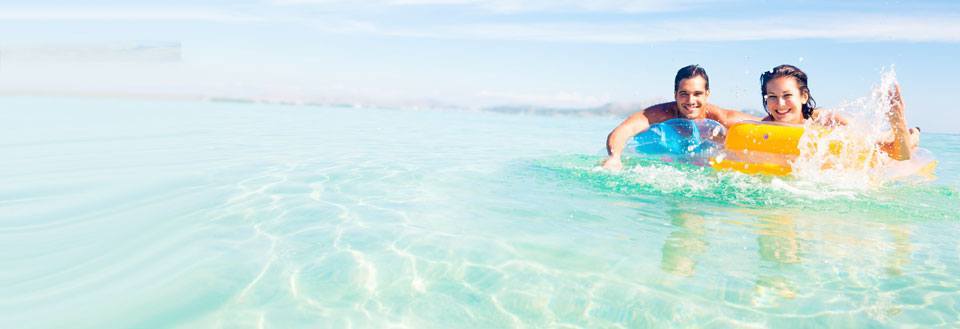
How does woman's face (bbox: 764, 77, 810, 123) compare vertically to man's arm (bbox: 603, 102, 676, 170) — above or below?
above

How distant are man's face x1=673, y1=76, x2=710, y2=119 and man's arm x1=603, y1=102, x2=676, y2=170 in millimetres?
228

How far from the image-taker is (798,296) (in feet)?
8.84

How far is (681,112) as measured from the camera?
6543mm

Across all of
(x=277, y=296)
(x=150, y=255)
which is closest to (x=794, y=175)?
(x=277, y=296)

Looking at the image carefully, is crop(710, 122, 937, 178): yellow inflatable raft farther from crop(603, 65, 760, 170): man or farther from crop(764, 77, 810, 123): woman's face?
crop(603, 65, 760, 170): man

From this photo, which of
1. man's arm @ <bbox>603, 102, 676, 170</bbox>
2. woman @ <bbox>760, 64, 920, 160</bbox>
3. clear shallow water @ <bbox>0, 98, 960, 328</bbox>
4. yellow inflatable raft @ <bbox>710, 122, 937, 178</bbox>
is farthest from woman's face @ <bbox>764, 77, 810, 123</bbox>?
man's arm @ <bbox>603, 102, 676, 170</bbox>

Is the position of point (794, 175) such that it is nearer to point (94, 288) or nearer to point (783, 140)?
point (783, 140)

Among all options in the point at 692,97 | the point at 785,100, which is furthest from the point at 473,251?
the point at 785,100

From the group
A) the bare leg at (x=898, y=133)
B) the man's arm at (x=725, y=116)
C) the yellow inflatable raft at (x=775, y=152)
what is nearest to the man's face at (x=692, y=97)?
the man's arm at (x=725, y=116)

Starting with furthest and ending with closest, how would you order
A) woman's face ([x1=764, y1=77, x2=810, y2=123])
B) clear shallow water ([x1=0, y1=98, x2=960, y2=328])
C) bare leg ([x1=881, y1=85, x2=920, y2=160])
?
1. woman's face ([x1=764, y1=77, x2=810, y2=123])
2. bare leg ([x1=881, y1=85, x2=920, y2=160])
3. clear shallow water ([x1=0, y1=98, x2=960, y2=328])

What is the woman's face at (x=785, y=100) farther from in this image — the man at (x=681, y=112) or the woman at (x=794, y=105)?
the man at (x=681, y=112)

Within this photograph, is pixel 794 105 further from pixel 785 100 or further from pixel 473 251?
pixel 473 251

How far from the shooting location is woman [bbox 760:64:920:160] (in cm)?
545

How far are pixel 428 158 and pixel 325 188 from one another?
2.86 metres
